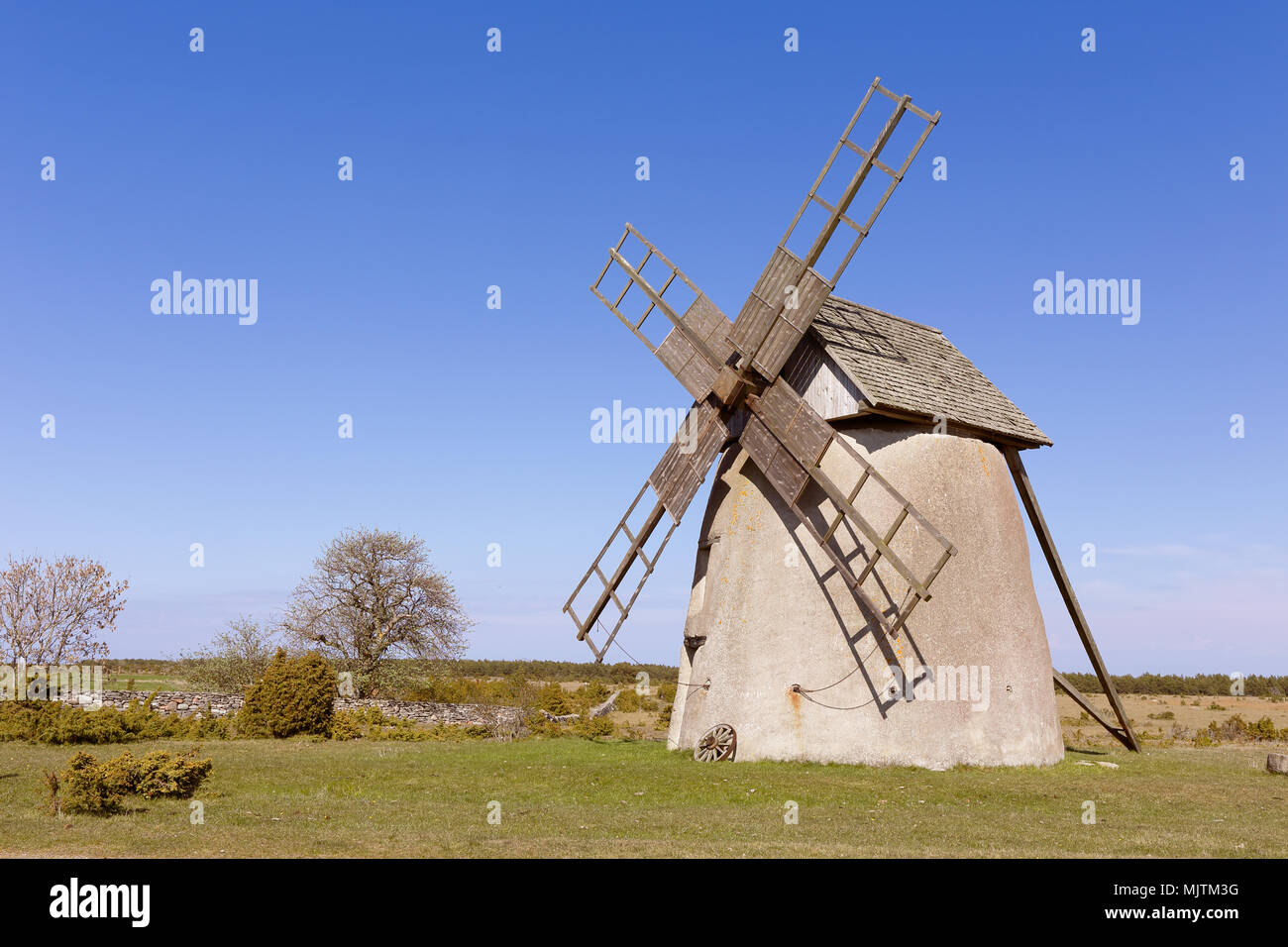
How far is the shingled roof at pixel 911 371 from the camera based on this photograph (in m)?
17.9

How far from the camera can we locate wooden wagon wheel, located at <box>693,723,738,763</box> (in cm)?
1814

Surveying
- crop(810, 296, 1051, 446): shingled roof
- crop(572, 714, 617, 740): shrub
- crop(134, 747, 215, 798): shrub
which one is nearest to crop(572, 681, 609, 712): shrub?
crop(572, 714, 617, 740): shrub

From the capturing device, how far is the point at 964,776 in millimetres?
16219

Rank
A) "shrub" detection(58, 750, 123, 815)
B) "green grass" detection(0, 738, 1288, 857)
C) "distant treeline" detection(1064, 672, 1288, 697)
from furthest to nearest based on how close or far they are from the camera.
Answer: "distant treeline" detection(1064, 672, 1288, 697), "shrub" detection(58, 750, 123, 815), "green grass" detection(0, 738, 1288, 857)

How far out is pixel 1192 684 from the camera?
3083 inches

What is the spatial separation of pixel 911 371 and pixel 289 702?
17221 millimetres

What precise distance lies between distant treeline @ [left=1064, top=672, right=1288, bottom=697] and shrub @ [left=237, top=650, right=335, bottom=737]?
5730cm

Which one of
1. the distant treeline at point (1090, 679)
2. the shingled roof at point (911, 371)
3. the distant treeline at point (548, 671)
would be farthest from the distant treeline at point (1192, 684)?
the shingled roof at point (911, 371)

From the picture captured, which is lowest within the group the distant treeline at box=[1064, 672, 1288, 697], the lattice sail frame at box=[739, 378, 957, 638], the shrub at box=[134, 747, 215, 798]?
the distant treeline at box=[1064, 672, 1288, 697]

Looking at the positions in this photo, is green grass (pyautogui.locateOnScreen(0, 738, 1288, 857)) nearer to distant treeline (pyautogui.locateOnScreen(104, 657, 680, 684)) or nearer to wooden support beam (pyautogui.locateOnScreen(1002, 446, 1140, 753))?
wooden support beam (pyautogui.locateOnScreen(1002, 446, 1140, 753))

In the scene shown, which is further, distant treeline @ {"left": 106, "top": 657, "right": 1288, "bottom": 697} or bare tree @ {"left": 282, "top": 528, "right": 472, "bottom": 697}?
distant treeline @ {"left": 106, "top": 657, "right": 1288, "bottom": 697}

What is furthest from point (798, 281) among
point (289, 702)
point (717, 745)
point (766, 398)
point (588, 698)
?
point (588, 698)
